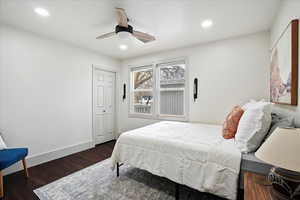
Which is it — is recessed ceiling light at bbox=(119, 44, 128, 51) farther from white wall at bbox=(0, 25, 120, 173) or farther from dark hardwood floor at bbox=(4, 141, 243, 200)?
dark hardwood floor at bbox=(4, 141, 243, 200)

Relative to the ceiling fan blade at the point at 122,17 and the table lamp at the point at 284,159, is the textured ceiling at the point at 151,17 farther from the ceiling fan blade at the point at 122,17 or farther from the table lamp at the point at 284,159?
the table lamp at the point at 284,159

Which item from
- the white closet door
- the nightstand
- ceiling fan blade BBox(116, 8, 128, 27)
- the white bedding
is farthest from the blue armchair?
the nightstand

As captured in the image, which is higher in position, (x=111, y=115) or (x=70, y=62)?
(x=70, y=62)

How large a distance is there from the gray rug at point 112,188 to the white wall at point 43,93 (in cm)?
108

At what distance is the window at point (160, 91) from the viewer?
3.47 m

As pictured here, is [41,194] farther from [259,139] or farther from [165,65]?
[165,65]

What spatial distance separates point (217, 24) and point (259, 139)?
1879mm

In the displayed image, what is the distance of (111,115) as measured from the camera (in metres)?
4.22

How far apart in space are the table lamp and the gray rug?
43.9 inches

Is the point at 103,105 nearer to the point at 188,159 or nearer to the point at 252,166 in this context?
the point at 188,159

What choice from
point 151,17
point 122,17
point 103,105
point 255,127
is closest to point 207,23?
point 151,17

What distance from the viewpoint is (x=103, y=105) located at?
3.93m

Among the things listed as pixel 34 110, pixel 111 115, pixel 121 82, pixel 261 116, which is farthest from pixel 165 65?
pixel 34 110

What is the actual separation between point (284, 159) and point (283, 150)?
0.17 ft
